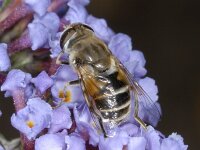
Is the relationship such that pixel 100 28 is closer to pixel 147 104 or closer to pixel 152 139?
pixel 147 104

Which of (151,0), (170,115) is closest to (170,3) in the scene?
(151,0)

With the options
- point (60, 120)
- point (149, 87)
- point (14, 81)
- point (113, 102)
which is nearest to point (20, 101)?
point (14, 81)

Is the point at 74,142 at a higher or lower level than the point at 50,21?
lower

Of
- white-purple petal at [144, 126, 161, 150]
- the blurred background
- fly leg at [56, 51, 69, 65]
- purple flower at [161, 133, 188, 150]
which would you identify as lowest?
the blurred background

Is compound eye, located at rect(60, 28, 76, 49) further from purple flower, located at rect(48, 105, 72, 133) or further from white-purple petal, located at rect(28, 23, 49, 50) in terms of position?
purple flower, located at rect(48, 105, 72, 133)

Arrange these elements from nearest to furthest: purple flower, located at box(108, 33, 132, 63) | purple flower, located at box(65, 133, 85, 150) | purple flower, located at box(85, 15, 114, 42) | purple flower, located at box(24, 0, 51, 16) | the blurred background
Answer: purple flower, located at box(65, 133, 85, 150) → purple flower, located at box(24, 0, 51, 16) → purple flower, located at box(108, 33, 132, 63) → purple flower, located at box(85, 15, 114, 42) → the blurred background

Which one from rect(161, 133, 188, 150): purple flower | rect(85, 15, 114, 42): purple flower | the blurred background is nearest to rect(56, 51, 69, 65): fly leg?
rect(85, 15, 114, 42): purple flower
